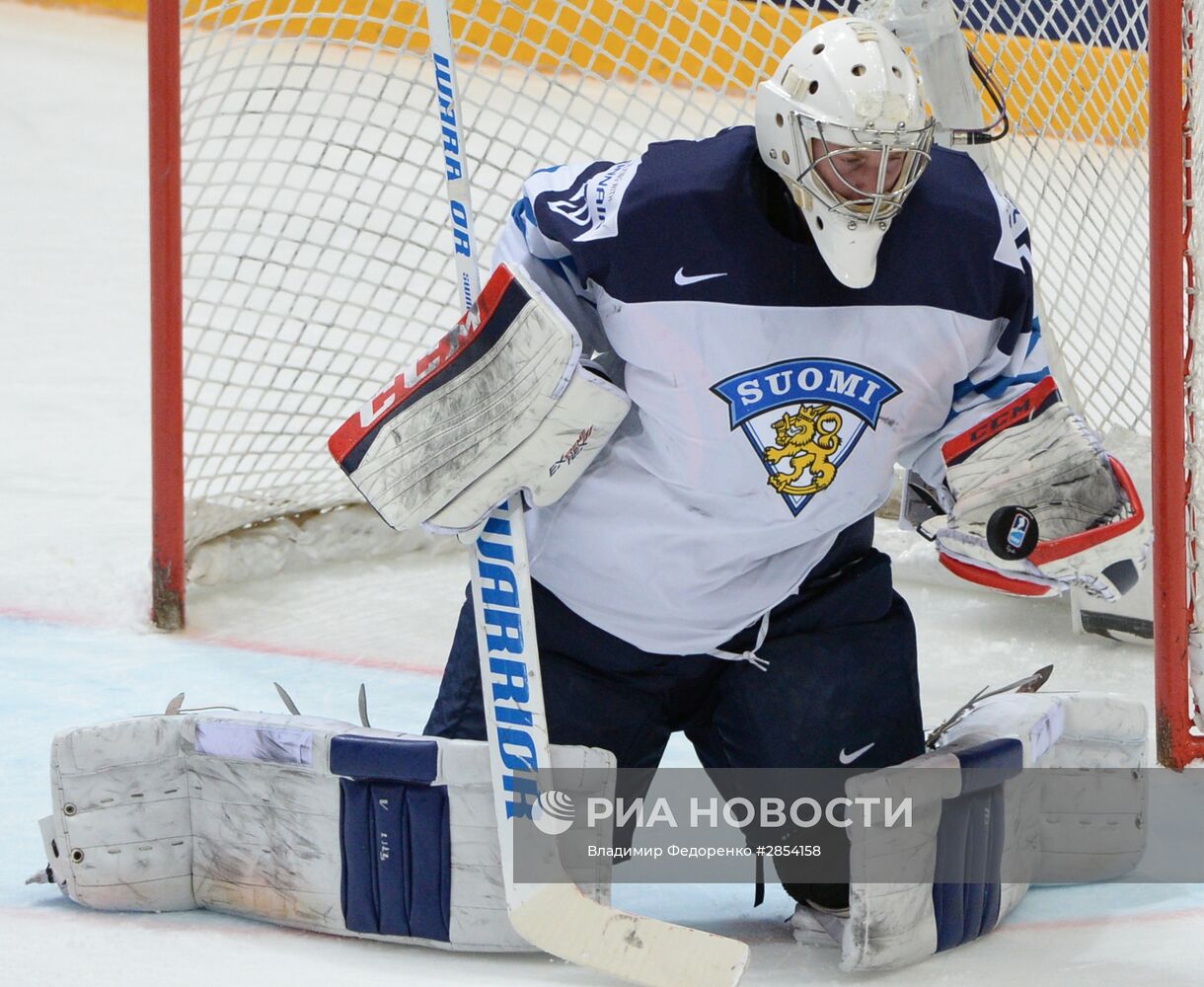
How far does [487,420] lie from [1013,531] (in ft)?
1.92

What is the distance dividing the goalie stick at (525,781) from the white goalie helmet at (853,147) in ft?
1.42

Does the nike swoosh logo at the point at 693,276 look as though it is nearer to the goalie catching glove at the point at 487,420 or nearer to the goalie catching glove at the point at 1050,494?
the goalie catching glove at the point at 487,420

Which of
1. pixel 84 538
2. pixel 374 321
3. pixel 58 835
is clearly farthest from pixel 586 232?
pixel 374 321

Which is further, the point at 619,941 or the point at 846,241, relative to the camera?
the point at 619,941

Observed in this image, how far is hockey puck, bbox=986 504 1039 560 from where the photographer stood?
195cm

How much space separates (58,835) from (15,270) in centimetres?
361

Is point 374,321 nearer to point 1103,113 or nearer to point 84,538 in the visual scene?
point 84,538

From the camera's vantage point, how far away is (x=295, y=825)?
6.82 ft

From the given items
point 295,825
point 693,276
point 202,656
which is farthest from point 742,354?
point 202,656

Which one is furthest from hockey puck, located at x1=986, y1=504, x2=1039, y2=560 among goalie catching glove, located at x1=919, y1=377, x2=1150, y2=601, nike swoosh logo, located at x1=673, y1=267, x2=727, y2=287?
nike swoosh logo, located at x1=673, y1=267, x2=727, y2=287

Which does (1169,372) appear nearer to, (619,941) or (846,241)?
(846,241)

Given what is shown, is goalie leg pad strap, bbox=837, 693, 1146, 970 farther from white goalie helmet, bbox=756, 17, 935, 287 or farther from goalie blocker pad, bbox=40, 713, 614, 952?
white goalie helmet, bbox=756, 17, 935, 287

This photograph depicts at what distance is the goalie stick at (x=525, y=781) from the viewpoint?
6.35ft

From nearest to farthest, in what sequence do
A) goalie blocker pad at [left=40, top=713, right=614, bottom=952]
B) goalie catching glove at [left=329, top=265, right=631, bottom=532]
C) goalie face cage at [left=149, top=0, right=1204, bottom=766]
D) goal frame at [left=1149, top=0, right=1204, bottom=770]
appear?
goalie catching glove at [left=329, top=265, right=631, bottom=532]
goalie blocker pad at [left=40, top=713, right=614, bottom=952]
goal frame at [left=1149, top=0, right=1204, bottom=770]
goalie face cage at [left=149, top=0, right=1204, bottom=766]
